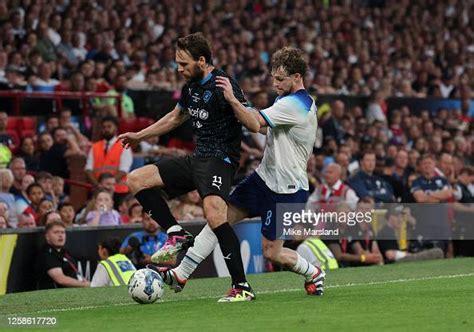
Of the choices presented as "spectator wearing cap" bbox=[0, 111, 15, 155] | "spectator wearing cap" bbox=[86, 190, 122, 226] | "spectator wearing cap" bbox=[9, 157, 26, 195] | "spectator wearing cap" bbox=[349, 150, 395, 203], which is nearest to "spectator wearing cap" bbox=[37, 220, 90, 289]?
"spectator wearing cap" bbox=[86, 190, 122, 226]

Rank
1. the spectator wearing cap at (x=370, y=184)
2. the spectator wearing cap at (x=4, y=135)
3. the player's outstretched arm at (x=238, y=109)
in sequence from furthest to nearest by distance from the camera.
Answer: the spectator wearing cap at (x=370, y=184)
the spectator wearing cap at (x=4, y=135)
the player's outstretched arm at (x=238, y=109)

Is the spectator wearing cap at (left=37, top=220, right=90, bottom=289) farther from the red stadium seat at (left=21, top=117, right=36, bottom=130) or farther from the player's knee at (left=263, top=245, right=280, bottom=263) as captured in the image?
the red stadium seat at (left=21, top=117, right=36, bottom=130)

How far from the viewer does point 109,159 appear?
59.0 feet

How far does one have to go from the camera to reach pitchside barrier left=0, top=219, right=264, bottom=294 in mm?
14133

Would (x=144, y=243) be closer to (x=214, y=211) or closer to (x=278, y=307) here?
(x=214, y=211)

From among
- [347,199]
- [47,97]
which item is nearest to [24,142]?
[47,97]

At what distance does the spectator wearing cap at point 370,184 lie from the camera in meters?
18.9

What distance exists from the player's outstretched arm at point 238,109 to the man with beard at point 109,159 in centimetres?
776

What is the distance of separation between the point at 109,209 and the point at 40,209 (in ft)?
3.31

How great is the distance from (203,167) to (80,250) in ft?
16.0

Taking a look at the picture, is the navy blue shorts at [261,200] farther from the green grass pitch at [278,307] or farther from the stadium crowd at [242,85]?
the stadium crowd at [242,85]

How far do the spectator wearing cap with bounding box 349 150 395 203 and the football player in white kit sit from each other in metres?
7.94

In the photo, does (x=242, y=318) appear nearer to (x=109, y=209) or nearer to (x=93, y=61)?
(x=109, y=209)

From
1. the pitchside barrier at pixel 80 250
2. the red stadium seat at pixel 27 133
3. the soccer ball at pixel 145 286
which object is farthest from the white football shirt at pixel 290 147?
the red stadium seat at pixel 27 133
